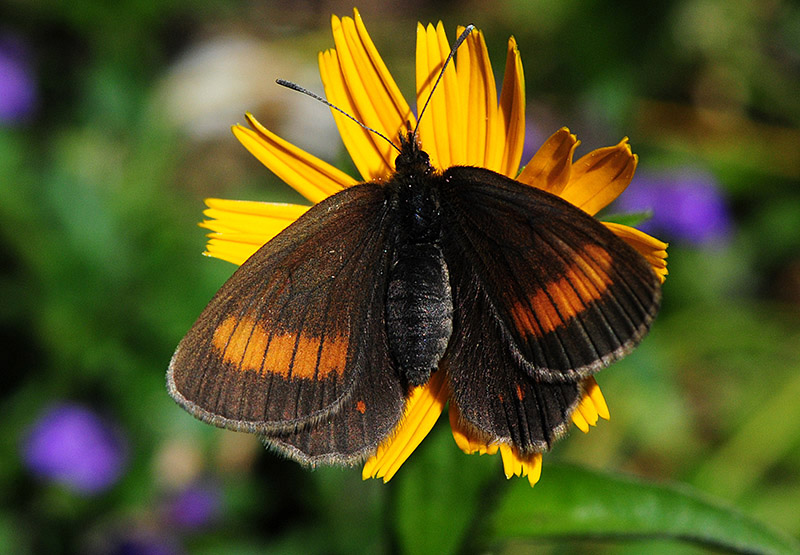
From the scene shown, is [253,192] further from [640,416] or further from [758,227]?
[758,227]

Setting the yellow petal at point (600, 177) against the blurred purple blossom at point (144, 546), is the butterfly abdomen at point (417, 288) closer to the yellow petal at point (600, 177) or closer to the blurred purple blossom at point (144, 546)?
Result: the yellow petal at point (600, 177)

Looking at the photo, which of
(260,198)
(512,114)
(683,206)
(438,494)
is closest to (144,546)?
(260,198)

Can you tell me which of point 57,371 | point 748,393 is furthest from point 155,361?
point 748,393

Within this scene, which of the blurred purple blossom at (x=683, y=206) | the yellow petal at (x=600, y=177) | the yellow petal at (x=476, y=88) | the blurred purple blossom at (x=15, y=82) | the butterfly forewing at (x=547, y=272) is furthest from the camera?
the blurred purple blossom at (x=15, y=82)

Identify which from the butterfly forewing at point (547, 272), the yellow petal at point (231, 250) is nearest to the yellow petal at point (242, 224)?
the yellow petal at point (231, 250)

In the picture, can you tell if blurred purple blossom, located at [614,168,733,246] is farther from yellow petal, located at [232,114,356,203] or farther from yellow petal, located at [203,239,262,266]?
yellow petal, located at [203,239,262,266]

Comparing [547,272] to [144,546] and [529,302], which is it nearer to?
[529,302]
